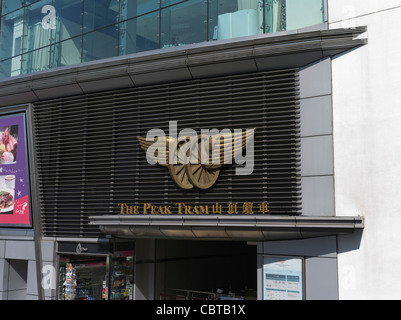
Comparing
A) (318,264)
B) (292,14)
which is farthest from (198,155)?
(292,14)

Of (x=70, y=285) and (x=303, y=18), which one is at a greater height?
(x=303, y=18)

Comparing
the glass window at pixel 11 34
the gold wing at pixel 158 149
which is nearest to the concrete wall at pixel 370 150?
the gold wing at pixel 158 149

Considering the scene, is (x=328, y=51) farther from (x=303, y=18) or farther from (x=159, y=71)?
(x=159, y=71)

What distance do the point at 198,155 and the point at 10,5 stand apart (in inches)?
460

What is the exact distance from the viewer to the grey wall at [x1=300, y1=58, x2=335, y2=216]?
1269 centimetres

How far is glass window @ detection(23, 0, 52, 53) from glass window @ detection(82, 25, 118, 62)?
2216mm

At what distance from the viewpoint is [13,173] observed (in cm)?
1872

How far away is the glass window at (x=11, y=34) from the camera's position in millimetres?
19781

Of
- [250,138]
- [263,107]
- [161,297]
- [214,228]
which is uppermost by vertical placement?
[263,107]

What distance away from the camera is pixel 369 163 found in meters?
12.2

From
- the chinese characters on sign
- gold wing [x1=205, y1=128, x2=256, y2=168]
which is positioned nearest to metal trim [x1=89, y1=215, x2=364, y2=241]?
the chinese characters on sign

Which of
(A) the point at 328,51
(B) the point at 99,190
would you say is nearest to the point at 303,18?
(A) the point at 328,51

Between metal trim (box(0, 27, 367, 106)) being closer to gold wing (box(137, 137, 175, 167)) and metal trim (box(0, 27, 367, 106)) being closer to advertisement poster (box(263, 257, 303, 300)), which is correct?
gold wing (box(137, 137, 175, 167))

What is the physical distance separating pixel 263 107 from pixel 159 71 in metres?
3.56
